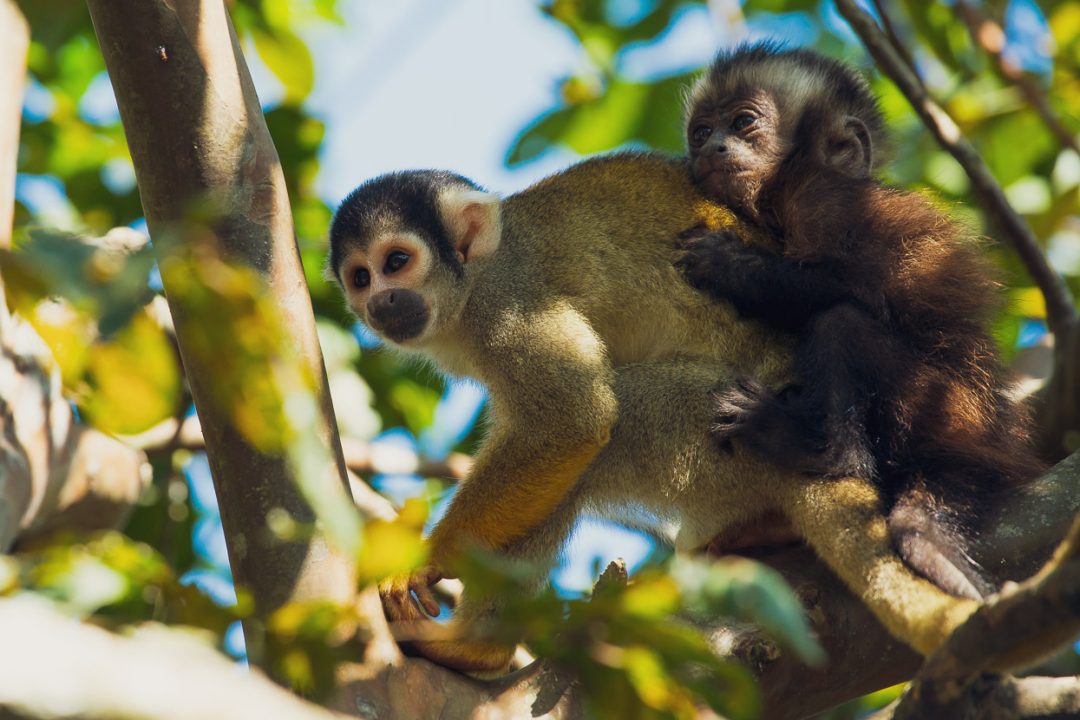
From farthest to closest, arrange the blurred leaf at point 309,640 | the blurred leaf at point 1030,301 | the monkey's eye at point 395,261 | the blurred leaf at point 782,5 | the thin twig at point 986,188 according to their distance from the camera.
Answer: the blurred leaf at point 782,5 → the blurred leaf at point 1030,301 → the thin twig at point 986,188 → the monkey's eye at point 395,261 → the blurred leaf at point 309,640

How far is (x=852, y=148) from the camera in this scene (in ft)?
24.3

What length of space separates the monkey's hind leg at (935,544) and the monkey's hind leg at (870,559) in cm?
4

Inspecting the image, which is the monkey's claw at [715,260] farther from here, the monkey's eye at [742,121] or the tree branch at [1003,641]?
the tree branch at [1003,641]

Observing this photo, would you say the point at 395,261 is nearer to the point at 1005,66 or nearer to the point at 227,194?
the point at 227,194

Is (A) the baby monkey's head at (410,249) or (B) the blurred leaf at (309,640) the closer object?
(B) the blurred leaf at (309,640)

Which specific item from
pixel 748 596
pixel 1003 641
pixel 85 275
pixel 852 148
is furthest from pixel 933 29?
pixel 85 275

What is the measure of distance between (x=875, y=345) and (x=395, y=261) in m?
2.66

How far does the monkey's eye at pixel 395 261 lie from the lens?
6559 millimetres

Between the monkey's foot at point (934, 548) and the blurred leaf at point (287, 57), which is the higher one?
the blurred leaf at point (287, 57)

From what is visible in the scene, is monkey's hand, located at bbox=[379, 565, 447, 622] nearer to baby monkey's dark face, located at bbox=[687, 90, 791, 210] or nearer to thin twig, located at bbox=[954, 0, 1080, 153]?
baby monkey's dark face, located at bbox=[687, 90, 791, 210]

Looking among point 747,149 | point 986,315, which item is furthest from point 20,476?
point 986,315

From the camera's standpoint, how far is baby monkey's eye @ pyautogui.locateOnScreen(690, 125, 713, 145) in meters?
7.60

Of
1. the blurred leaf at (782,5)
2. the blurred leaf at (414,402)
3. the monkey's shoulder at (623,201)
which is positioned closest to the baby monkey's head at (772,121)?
the monkey's shoulder at (623,201)

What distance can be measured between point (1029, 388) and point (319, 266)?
4956 mm
